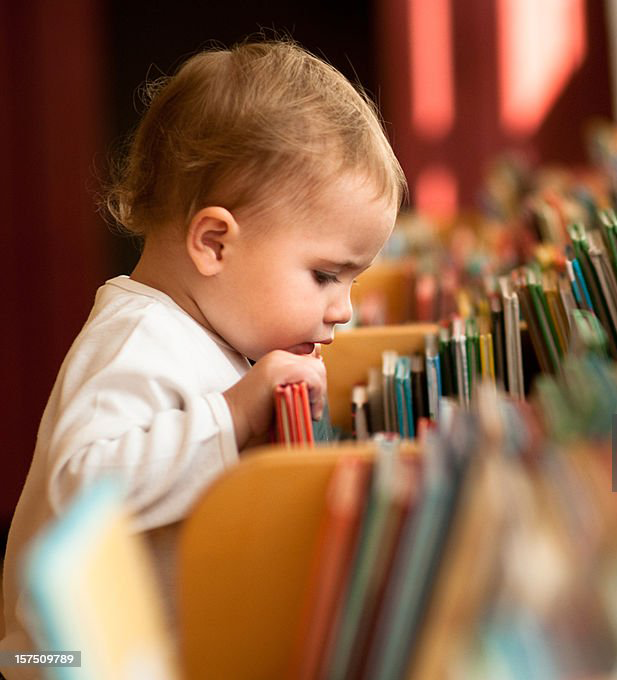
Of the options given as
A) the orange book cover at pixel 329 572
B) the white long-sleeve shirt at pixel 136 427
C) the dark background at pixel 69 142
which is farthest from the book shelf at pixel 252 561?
the dark background at pixel 69 142

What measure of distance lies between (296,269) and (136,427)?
32cm

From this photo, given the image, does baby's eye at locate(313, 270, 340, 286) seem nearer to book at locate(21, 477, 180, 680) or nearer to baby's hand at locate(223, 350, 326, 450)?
baby's hand at locate(223, 350, 326, 450)

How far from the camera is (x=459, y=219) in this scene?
169 inches

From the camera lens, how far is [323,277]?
1389mm

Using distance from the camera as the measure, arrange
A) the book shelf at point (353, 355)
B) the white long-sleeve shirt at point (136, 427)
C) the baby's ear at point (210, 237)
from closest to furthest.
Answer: the white long-sleeve shirt at point (136, 427) → the baby's ear at point (210, 237) → the book shelf at point (353, 355)

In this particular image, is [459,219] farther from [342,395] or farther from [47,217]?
[342,395]

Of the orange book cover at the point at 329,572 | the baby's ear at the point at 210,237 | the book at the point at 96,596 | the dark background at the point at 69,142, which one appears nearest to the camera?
the book at the point at 96,596

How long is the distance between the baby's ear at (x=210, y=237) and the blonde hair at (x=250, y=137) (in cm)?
2

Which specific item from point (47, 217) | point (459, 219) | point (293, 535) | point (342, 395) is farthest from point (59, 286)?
point (293, 535)

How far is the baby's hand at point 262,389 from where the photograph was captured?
46.9 inches

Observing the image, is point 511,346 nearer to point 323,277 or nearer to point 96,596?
point 323,277

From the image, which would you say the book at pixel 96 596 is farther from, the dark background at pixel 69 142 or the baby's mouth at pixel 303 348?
the dark background at pixel 69 142

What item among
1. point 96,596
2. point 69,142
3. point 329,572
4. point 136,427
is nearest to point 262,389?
point 136,427

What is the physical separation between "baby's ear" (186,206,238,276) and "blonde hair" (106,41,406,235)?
2 centimetres
